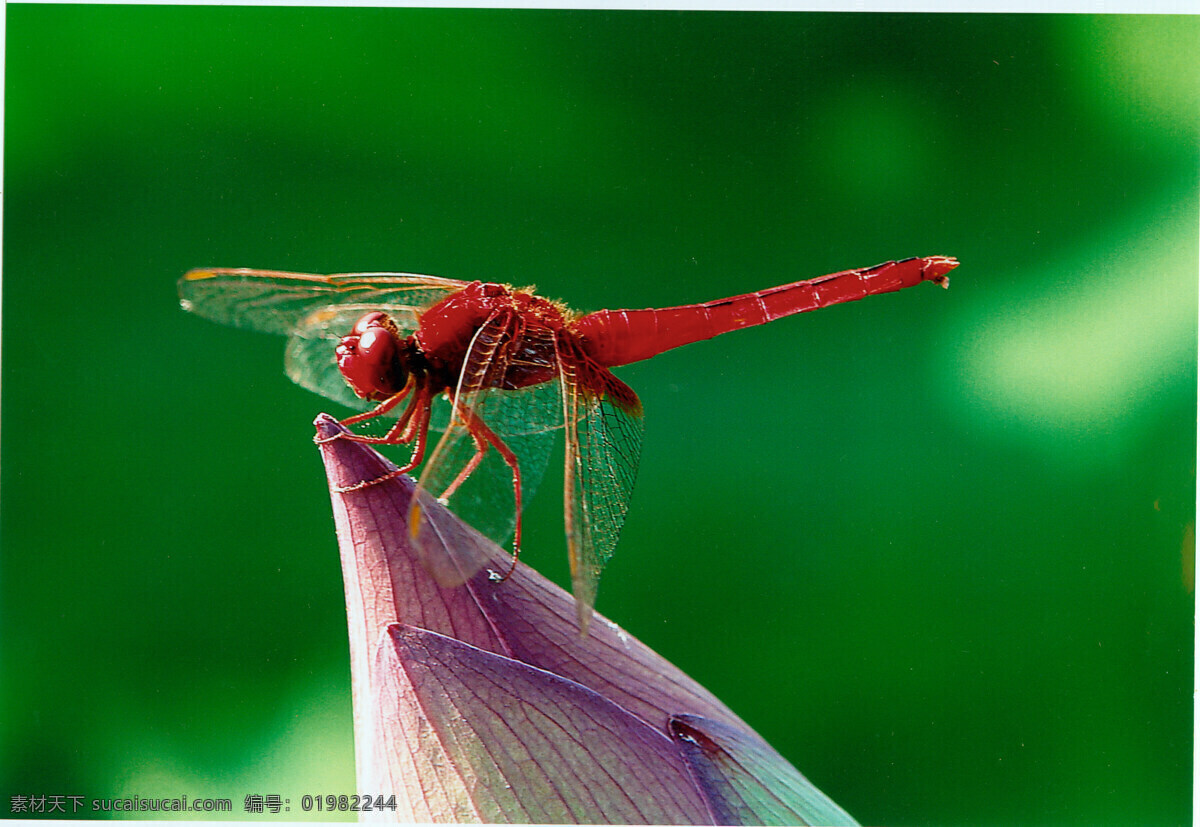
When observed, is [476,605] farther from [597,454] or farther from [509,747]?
[597,454]

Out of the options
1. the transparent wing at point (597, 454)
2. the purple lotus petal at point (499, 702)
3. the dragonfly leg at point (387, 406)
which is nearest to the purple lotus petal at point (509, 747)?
the purple lotus petal at point (499, 702)

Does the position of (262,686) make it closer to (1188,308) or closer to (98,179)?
(98,179)

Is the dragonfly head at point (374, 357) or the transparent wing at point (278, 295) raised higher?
the transparent wing at point (278, 295)

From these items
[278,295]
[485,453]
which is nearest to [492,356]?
[485,453]

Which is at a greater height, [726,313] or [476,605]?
[726,313]

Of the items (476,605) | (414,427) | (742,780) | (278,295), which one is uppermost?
(278,295)

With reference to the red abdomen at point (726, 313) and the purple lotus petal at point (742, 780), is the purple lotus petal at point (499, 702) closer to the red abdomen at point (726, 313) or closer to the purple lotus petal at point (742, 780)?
the purple lotus petal at point (742, 780)
